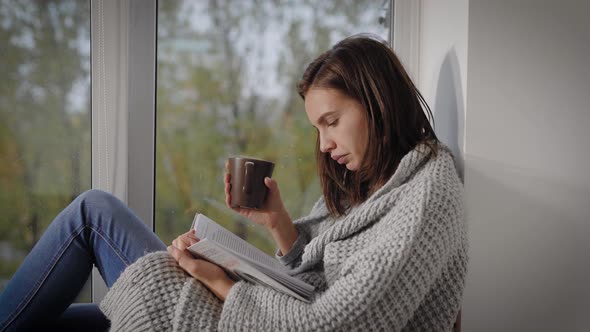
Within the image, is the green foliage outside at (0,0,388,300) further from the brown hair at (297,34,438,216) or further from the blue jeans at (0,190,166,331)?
the brown hair at (297,34,438,216)

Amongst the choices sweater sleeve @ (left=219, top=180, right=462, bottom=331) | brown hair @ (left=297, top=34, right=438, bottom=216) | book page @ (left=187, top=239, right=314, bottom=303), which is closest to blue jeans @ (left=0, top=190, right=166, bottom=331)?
book page @ (left=187, top=239, right=314, bottom=303)

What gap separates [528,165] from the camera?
106cm

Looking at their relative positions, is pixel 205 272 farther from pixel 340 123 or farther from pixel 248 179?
pixel 340 123

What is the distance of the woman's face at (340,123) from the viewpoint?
108 cm

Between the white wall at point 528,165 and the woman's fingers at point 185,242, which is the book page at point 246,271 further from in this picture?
the white wall at point 528,165

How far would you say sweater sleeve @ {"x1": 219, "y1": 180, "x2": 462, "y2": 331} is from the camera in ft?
2.68

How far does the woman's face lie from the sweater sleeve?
24 centimetres

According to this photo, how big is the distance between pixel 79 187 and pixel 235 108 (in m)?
0.54

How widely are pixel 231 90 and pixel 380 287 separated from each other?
0.99 meters

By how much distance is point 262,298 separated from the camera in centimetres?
89

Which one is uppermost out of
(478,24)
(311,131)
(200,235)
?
(478,24)

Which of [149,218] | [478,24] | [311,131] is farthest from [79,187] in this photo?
[478,24]

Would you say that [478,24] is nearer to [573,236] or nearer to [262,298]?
[573,236]

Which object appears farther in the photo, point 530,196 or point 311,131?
point 311,131
